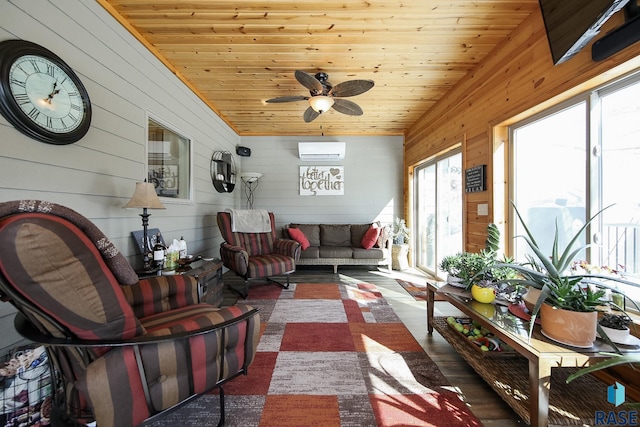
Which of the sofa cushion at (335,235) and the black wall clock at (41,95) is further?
the sofa cushion at (335,235)

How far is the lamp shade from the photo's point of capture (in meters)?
1.70

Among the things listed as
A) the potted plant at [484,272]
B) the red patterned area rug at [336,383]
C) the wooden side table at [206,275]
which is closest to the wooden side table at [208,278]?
the wooden side table at [206,275]

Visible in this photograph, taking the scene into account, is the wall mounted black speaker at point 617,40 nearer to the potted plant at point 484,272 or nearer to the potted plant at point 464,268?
the potted plant at point 484,272

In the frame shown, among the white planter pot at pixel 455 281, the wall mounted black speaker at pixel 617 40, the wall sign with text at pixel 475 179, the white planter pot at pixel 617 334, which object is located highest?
the wall mounted black speaker at pixel 617 40

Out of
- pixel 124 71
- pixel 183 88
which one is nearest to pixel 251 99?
pixel 183 88

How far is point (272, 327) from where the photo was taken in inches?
85.0

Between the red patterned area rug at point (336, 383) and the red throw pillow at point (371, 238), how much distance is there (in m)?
1.81

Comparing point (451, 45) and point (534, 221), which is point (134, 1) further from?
point (534, 221)

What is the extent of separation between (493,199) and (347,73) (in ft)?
6.83

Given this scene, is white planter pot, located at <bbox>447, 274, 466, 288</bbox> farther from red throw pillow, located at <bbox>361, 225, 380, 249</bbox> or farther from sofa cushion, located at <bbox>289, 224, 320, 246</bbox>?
sofa cushion, located at <bbox>289, 224, 320, 246</bbox>

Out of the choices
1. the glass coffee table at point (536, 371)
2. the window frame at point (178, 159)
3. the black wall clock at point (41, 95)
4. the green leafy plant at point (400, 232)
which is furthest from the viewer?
the green leafy plant at point (400, 232)

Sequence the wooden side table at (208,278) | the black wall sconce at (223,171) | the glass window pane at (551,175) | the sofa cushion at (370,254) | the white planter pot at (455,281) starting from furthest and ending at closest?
the sofa cushion at (370,254) → the black wall sconce at (223,171) → the wooden side table at (208,278) → the white planter pot at (455,281) → the glass window pane at (551,175)

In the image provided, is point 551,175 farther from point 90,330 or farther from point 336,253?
point 90,330

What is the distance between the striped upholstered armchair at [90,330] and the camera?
2.39 feet
